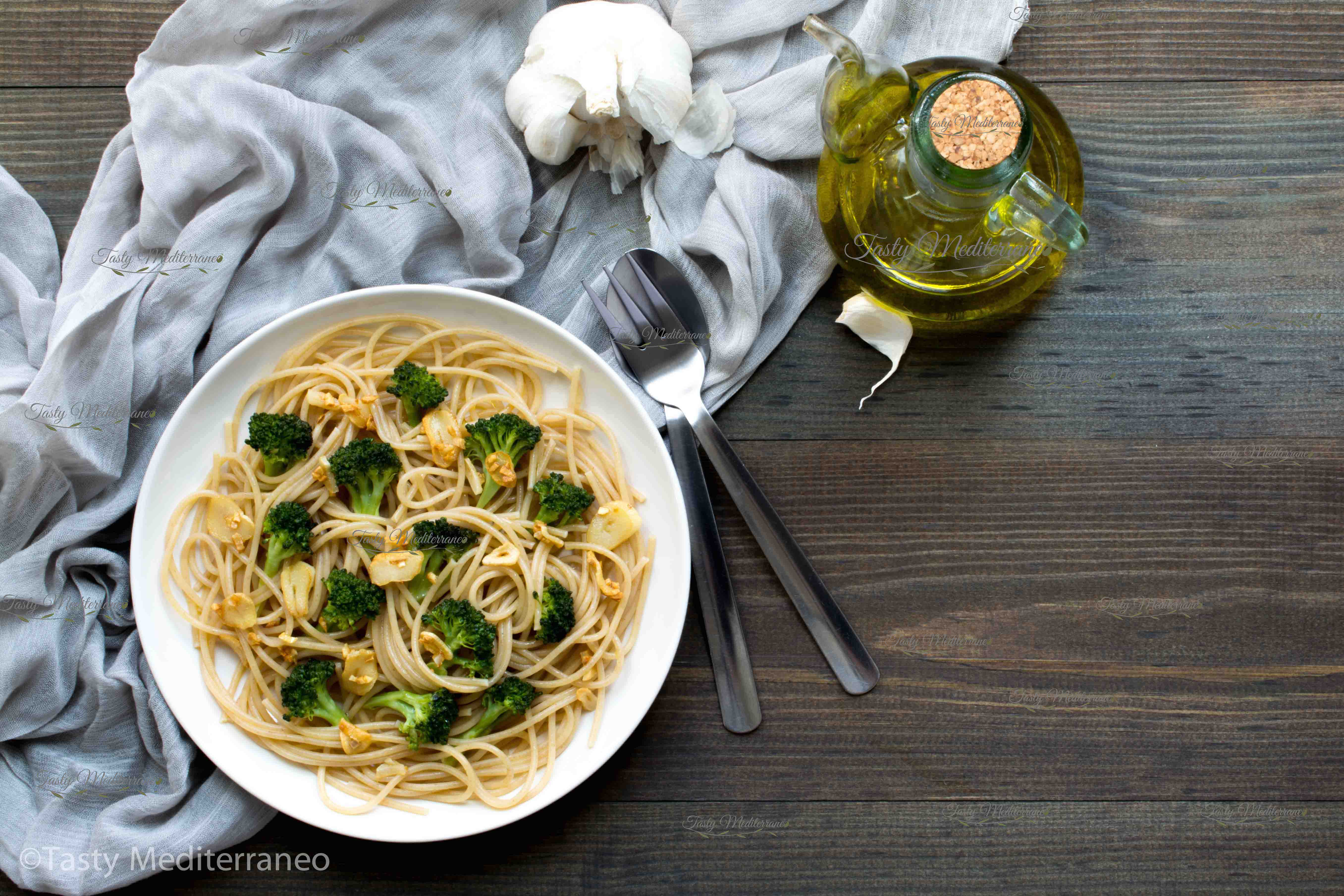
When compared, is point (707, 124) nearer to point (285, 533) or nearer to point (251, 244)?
point (251, 244)

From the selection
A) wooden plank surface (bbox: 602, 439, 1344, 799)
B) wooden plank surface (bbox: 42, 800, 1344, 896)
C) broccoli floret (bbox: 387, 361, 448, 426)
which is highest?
broccoli floret (bbox: 387, 361, 448, 426)

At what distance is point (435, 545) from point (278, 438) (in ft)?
1.47

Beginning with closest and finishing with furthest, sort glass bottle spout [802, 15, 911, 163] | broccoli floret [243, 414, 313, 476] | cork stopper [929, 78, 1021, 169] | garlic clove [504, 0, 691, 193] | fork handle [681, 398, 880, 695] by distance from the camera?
cork stopper [929, 78, 1021, 169]
glass bottle spout [802, 15, 911, 163]
broccoli floret [243, 414, 313, 476]
garlic clove [504, 0, 691, 193]
fork handle [681, 398, 880, 695]

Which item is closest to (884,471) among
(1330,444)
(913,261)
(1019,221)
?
(913,261)

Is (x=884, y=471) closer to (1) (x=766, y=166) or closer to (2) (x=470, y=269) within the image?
(1) (x=766, y=166)

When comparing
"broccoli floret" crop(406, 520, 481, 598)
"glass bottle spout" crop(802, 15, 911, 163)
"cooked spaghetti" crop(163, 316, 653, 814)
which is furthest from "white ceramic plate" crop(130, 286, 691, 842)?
"glass bottle spout" crop(802, 15, 911, 163)

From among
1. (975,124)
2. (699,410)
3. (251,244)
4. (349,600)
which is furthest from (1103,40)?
(349,600)

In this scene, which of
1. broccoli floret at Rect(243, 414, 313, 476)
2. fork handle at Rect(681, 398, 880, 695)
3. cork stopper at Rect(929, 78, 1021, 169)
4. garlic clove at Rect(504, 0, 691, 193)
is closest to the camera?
cork stopper at Rect(929, 78, 1021, 169)

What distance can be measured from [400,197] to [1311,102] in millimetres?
2507

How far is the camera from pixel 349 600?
2.04 metres

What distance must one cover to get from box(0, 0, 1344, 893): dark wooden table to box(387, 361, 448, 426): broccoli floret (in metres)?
0.76

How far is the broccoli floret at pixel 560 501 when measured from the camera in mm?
2088

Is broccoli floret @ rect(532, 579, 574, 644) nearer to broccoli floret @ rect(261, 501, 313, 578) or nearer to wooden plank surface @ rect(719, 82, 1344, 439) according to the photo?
broccoli floret @ rect(261, 501, 313, 578)

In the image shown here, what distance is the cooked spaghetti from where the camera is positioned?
2.10 m
